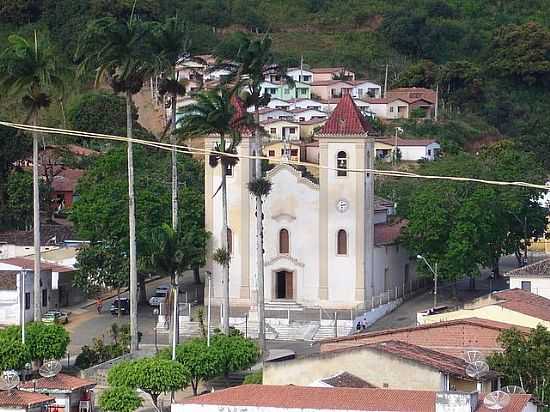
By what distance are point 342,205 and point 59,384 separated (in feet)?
53.0

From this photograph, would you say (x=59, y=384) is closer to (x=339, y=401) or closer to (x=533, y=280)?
(x=339, y=401)

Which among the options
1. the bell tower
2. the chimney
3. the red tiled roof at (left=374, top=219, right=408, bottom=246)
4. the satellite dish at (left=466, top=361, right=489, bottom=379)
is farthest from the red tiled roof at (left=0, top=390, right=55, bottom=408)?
the red tiled roof at (left=374, top=219, right=408, bottom=246)

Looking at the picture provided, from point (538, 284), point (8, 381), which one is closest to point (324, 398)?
point (8, 381)

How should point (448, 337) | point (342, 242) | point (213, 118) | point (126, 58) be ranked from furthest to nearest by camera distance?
point (342, 242) → point (126, 58) → point (213, 118) → point (448, 337)

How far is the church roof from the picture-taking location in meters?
53.9

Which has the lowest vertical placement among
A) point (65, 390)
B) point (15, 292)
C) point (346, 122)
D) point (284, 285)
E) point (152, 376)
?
point (65, 390)

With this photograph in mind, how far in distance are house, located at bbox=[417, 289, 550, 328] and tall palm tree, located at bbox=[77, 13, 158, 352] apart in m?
8.35

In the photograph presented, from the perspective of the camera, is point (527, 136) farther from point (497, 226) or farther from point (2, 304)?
point (2, 304)

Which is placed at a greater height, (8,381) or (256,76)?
(256,76)

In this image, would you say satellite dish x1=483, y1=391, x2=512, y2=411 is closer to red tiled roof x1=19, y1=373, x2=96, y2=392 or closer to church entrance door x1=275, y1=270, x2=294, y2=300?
red tiled roof x1=19, y1=373, x2=96, y2=392

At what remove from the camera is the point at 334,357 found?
38.0 m

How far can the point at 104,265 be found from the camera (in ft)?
180

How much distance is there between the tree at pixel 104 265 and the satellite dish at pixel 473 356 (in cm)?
1663

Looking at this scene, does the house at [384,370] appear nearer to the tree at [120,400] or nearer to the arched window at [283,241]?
the tree at [120,400]
